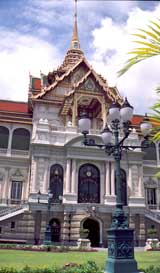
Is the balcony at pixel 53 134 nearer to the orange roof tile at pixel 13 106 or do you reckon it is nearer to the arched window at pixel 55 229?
the arched window at pixel 55 229

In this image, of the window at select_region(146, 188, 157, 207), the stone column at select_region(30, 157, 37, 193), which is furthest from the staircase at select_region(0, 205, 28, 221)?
the window at select_region(146, 188, 157, 207)

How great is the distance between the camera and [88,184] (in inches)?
1110

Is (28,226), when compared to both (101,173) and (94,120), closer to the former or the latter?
(101,173)

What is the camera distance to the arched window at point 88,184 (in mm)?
27609

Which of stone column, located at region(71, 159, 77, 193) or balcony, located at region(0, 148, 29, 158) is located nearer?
stone column, located at region(71, 159, 77, 193)

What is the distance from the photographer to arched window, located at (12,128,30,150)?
3234 cm

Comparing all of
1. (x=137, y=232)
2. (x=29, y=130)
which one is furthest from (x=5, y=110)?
(x=137, y=232)

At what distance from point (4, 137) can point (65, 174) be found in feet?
28.5

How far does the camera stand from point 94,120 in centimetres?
3416

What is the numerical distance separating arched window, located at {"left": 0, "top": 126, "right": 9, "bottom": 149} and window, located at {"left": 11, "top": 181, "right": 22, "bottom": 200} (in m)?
3.99

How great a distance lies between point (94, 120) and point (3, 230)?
15366mm

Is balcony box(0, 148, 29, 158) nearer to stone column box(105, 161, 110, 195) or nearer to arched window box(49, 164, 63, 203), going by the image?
arched window box(49, 164, 63, 203)

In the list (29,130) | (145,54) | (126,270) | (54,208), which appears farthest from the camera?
(29,130)

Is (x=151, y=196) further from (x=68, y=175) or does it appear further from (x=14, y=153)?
(x=14, y=153)
